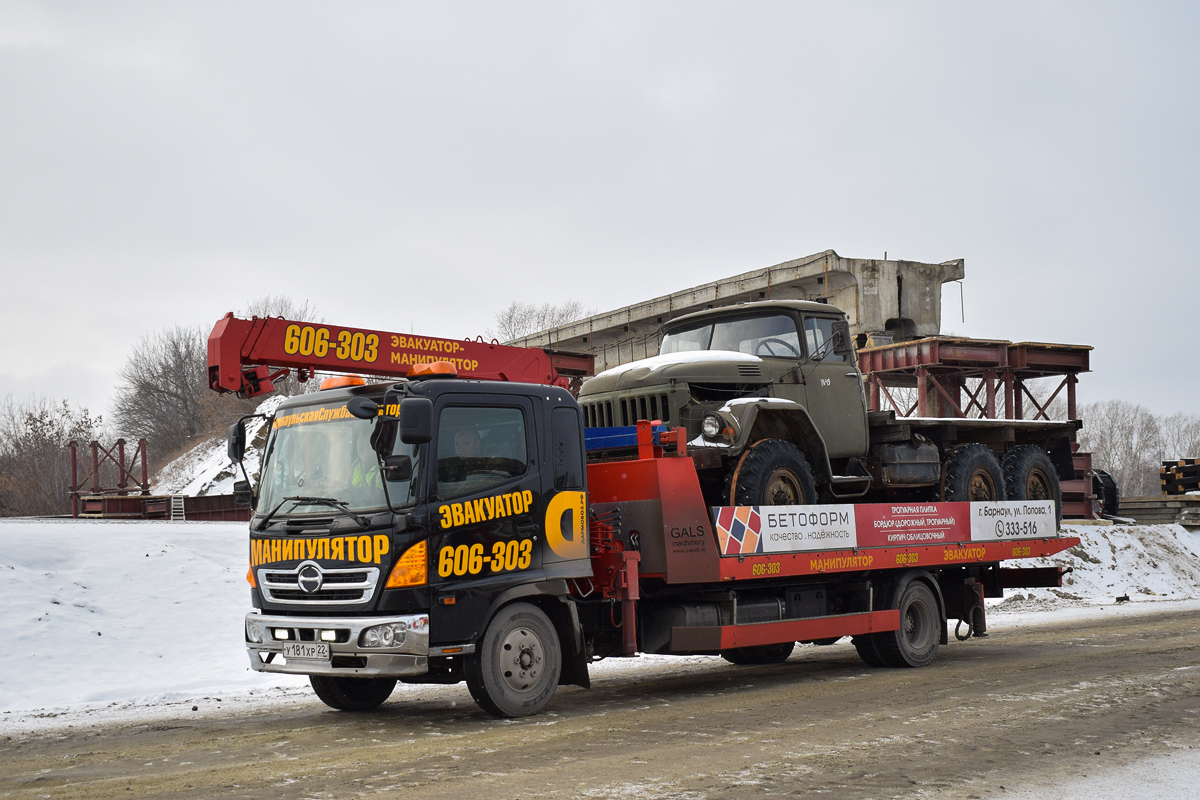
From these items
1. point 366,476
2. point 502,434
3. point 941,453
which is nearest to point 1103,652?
point 941,453

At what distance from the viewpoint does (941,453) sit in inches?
485

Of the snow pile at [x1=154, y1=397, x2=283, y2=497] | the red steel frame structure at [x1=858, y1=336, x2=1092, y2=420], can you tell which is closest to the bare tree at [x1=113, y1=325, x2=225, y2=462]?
the snow pile at [x1=154, y1=397, x2=283, y2=497]

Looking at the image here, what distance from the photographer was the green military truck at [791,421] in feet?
31.9

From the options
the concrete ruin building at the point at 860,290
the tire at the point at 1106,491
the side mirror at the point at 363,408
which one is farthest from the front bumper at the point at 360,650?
the tire at the point at 1106,491

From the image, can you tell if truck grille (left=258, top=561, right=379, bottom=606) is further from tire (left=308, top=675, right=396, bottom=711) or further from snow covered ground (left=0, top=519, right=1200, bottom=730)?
snow covered ground (left=0, top=519, right=1200, bottom=730)

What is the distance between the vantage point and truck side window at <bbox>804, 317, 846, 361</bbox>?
11.2 m

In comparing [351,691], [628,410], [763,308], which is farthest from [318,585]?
[763,308]

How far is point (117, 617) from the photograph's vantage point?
13016 mm

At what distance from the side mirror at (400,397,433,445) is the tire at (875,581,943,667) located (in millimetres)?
6205

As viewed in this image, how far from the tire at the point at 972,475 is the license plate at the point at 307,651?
748cm

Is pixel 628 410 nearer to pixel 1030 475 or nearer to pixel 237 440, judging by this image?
pixel 237 440

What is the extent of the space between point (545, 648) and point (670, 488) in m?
1.73

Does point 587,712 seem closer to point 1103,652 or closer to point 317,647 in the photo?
point 317,647

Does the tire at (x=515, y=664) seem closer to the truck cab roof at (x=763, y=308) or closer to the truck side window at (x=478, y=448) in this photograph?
the truck side window at (x=478, y=448)
